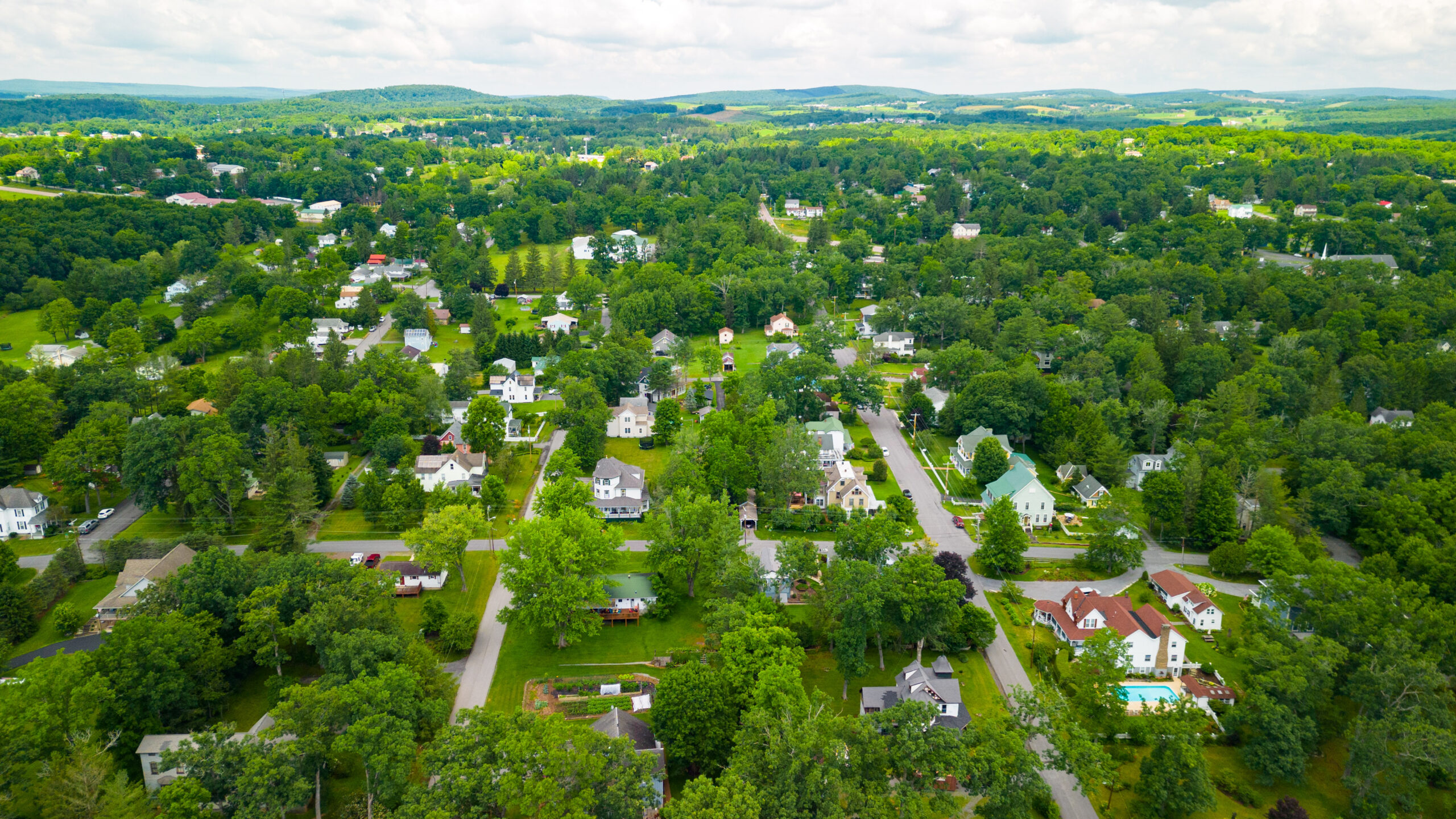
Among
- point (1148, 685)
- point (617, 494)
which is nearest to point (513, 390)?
point (617, 494)

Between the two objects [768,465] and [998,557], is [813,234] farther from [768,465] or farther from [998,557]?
[998,557]

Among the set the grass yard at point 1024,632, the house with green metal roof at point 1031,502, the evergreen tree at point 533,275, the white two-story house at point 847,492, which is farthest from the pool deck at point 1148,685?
the evergreen tree at point 533,275

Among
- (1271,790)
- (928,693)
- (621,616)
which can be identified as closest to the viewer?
(1271,790)

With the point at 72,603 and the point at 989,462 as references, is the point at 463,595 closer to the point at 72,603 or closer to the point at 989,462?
the point at 72,603

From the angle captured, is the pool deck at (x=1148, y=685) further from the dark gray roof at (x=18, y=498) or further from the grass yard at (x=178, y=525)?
the dark gray roof at (x=18, y=498)

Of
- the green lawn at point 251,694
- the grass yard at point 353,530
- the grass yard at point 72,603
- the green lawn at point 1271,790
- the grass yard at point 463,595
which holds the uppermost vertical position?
the grass yard at point 72,603

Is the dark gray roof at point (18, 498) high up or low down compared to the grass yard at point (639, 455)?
up

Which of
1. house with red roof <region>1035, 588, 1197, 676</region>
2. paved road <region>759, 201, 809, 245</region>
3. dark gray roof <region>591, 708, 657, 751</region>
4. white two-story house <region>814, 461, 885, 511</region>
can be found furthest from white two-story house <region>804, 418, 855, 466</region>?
paved road <region>759, 201, 809, 245</region>
